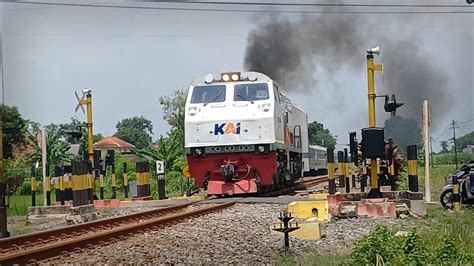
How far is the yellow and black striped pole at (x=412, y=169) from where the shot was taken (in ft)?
36.0

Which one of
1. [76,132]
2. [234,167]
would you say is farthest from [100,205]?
[234,167]

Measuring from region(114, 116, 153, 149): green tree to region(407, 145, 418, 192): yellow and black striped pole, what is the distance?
229 ft

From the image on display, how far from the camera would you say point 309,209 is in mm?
10359

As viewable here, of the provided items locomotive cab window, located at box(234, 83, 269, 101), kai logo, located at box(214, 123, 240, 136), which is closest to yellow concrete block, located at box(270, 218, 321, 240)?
kai logo, located at box(214, 123, 240, 136)

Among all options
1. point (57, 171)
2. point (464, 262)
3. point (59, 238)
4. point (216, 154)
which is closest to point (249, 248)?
point (464, 262)

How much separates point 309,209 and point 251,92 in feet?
20.3

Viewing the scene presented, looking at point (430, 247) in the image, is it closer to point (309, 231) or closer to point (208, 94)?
point (309, 231)

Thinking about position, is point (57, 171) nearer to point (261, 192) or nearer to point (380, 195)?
point (261, 192)

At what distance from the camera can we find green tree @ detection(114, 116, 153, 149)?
8346 centimetres

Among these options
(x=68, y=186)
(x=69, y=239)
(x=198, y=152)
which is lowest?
(x=69, y=239)

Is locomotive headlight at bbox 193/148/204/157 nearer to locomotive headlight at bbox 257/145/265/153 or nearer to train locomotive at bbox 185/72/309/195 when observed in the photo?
train locomotive at bbox 185/72/309/195

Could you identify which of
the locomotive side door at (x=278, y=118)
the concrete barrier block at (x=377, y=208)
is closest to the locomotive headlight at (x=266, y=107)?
the locomotive side door at (x=278, y=118)

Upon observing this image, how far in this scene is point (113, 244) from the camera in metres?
7.77

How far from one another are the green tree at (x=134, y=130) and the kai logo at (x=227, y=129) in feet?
214
